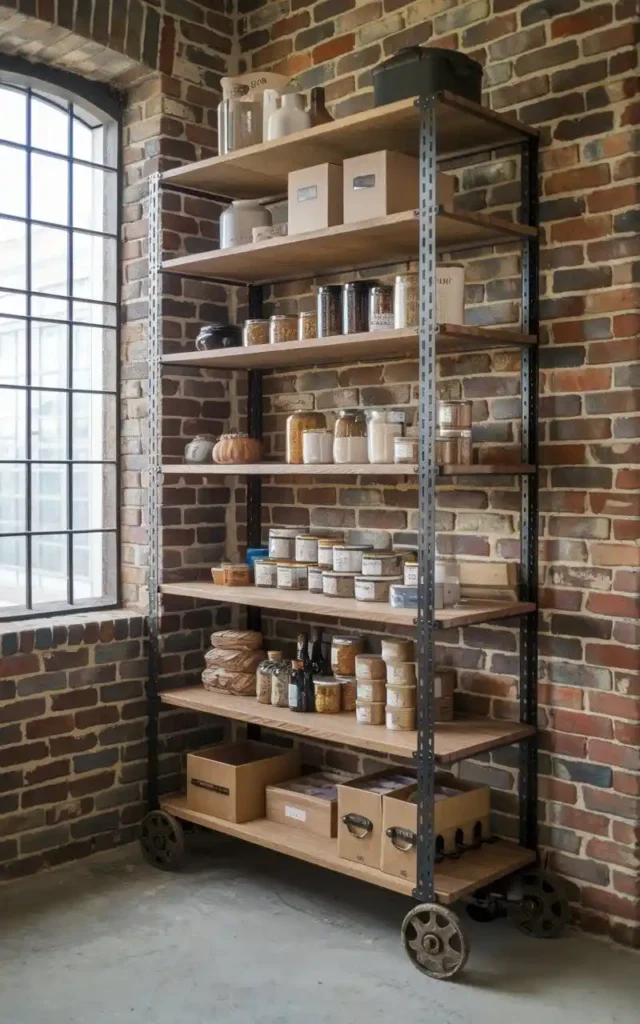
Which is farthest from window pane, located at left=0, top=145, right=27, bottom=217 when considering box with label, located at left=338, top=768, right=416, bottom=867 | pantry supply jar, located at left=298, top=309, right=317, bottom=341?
box with label, located at left=338, top=768, right=416, bottom=867

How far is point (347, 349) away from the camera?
134 inches

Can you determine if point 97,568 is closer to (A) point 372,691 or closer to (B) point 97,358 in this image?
(B) point 97,358

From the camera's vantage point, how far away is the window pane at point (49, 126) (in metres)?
3.80

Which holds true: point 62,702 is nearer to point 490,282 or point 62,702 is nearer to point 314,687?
point 314,687

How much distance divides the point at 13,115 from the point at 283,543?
1815 millimetres

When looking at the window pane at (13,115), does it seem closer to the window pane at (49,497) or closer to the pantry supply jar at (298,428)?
the window pane at (49,497)

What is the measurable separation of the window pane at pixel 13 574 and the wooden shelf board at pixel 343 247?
1136 millimetres

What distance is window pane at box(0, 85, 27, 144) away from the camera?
3713mm

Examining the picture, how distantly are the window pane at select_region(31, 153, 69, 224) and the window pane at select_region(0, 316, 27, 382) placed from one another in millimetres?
417

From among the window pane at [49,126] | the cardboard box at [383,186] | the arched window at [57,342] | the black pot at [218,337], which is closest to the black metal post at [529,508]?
the cardboard box at [383,186]

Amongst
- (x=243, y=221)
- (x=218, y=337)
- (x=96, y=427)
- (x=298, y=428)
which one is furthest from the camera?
(x=96, y=427)

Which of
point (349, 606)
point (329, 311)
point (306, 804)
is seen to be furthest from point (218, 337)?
point (306, 804)

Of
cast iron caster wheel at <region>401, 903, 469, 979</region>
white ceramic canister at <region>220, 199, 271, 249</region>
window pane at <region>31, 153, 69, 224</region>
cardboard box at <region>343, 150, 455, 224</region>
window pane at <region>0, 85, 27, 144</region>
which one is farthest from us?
window pane at <region>31, 153, 69, 224</region>

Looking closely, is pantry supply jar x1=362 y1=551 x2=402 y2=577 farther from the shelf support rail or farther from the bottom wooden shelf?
the bottom wooden shelf
